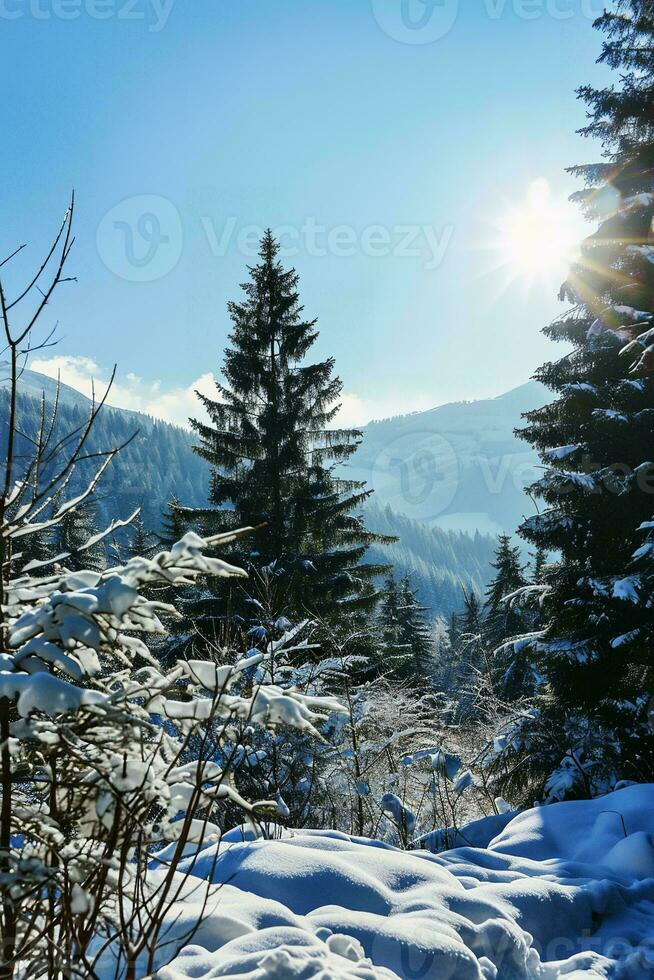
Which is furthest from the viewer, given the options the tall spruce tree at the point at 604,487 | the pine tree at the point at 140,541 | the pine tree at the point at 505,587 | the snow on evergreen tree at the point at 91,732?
the pine tree at the point at 505,587

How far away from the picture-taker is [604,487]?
30.5ft

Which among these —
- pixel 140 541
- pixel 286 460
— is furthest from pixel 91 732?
pixel 140 541

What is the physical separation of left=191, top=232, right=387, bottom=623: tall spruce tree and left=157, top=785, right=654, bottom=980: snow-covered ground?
28.1ft

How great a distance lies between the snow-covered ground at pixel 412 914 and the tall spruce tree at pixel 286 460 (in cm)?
858

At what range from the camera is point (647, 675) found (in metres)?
7.98

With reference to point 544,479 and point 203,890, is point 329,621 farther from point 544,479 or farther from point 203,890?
point 203,890

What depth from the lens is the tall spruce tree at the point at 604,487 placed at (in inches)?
340

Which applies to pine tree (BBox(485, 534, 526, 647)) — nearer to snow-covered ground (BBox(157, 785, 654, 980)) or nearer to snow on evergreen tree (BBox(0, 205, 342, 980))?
snow-covered ground (BBox(157, 785, 654, 980))

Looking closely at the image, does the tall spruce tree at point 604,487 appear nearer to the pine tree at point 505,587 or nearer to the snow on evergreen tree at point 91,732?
the snow on evergreen tree at point 91,732

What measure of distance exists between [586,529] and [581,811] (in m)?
4.95

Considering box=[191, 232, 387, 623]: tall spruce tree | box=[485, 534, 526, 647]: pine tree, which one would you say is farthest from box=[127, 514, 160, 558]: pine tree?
box=[485, 534, 526, 647]: pine tree

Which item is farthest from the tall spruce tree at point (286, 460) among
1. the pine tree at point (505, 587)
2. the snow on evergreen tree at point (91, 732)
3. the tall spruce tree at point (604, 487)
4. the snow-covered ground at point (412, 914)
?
the pine tree at point (505, 587)

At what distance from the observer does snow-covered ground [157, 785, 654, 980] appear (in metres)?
2.61

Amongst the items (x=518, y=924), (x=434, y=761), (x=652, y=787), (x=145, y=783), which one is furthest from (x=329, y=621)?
(x=145, y=783)
